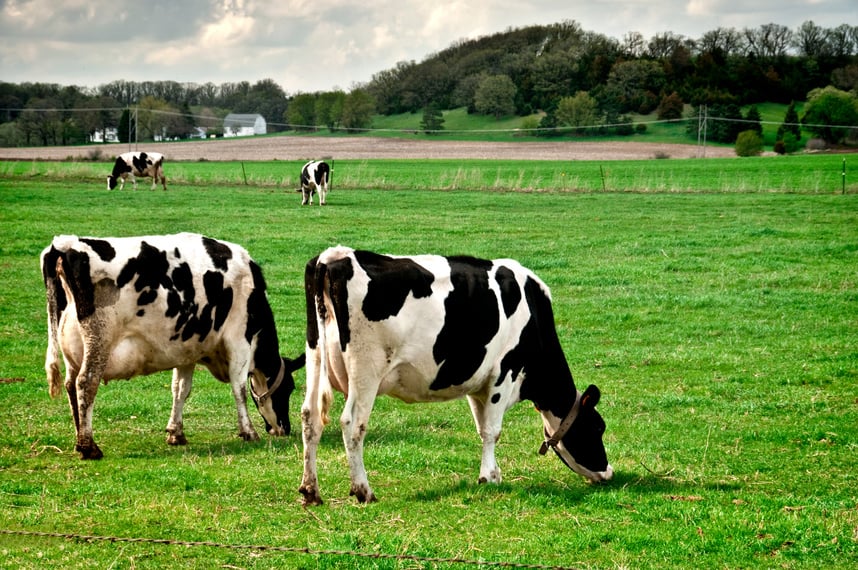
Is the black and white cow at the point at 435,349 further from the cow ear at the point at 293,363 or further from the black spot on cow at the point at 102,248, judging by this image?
the cow ear at the point at 293,363

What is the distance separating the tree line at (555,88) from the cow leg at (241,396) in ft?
327

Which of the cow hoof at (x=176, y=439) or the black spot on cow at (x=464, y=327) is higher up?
the black spot on cow at (x=464, y=327)

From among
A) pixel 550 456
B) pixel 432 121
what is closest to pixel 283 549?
pixel 550 456

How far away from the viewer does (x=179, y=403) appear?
11.9 meters

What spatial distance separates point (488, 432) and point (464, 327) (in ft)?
3.69

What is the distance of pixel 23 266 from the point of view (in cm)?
2484

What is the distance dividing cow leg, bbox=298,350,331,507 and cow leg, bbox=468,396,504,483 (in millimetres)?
1760

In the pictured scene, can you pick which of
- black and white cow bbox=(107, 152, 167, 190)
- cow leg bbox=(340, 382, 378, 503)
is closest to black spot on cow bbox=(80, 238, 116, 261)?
cow leg bbox=(340, 382, 378, 503)

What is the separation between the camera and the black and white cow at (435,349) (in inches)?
359

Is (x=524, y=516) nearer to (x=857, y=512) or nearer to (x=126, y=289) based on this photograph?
(x=857, y=512)

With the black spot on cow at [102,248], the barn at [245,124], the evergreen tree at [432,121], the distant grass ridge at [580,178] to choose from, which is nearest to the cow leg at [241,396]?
the black spot on cow at [102,248]

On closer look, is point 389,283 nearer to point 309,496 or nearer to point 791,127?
point 309,496

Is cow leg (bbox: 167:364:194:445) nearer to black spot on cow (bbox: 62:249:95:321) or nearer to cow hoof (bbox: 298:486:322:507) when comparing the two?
black spot on cow (bbox: 62:249:95:321)

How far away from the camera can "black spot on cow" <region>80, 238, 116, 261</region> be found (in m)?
11.0
